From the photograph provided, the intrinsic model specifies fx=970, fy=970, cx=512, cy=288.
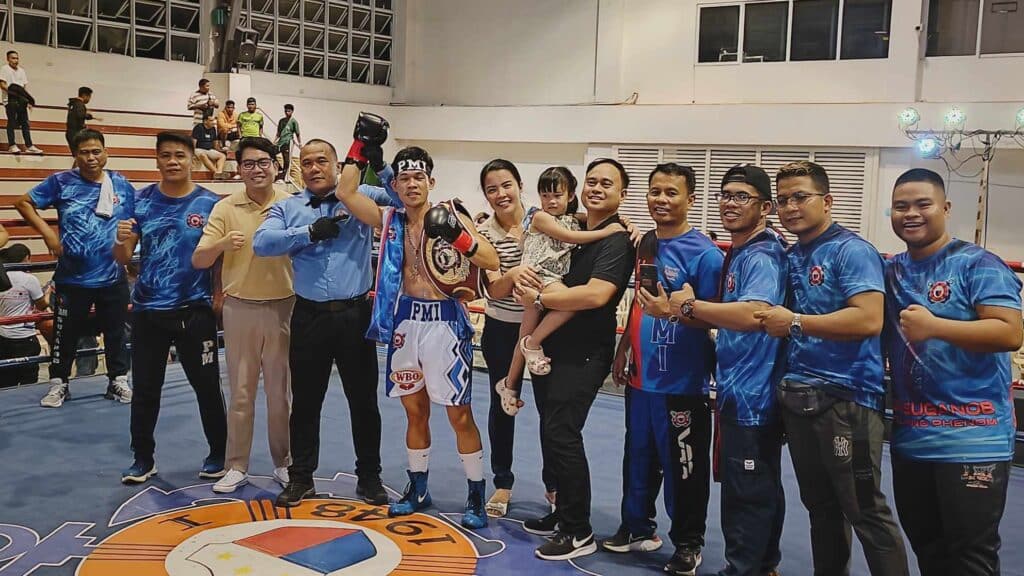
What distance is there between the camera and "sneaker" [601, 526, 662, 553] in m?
4.07

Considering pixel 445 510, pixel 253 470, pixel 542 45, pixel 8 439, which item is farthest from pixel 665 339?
pixel 542 45

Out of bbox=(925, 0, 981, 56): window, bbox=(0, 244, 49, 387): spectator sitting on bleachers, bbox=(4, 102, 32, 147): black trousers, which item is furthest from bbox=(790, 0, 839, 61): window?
bbox=(0, 244, 49, 387): spectator sitting on bleachers

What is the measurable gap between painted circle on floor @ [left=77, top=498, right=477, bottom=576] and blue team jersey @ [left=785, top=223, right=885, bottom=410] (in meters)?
1.62

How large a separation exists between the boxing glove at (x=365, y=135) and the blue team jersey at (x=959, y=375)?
2330mm

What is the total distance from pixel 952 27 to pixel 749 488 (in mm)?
13169

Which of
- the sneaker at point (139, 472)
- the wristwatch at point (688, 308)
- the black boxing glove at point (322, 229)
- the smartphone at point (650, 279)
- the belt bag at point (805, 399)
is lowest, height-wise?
the sneaker at point (139, 472)

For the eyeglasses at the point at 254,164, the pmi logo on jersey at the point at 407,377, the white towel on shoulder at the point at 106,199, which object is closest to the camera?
the pmi logo on jersey at the point at 407,377

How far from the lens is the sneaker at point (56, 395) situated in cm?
607

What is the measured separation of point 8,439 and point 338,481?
80.4 inches

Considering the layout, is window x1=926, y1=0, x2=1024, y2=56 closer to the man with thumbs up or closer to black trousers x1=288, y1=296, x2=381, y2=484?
the man with thumbs up

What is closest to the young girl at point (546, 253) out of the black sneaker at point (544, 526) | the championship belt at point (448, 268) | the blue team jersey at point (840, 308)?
the championship belt at point (448, 268)

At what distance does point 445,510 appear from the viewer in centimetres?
455

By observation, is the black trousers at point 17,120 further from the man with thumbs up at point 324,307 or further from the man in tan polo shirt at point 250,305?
the man with thumbs up at point 324,307

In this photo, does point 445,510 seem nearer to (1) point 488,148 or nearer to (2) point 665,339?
(2) point 665,339
